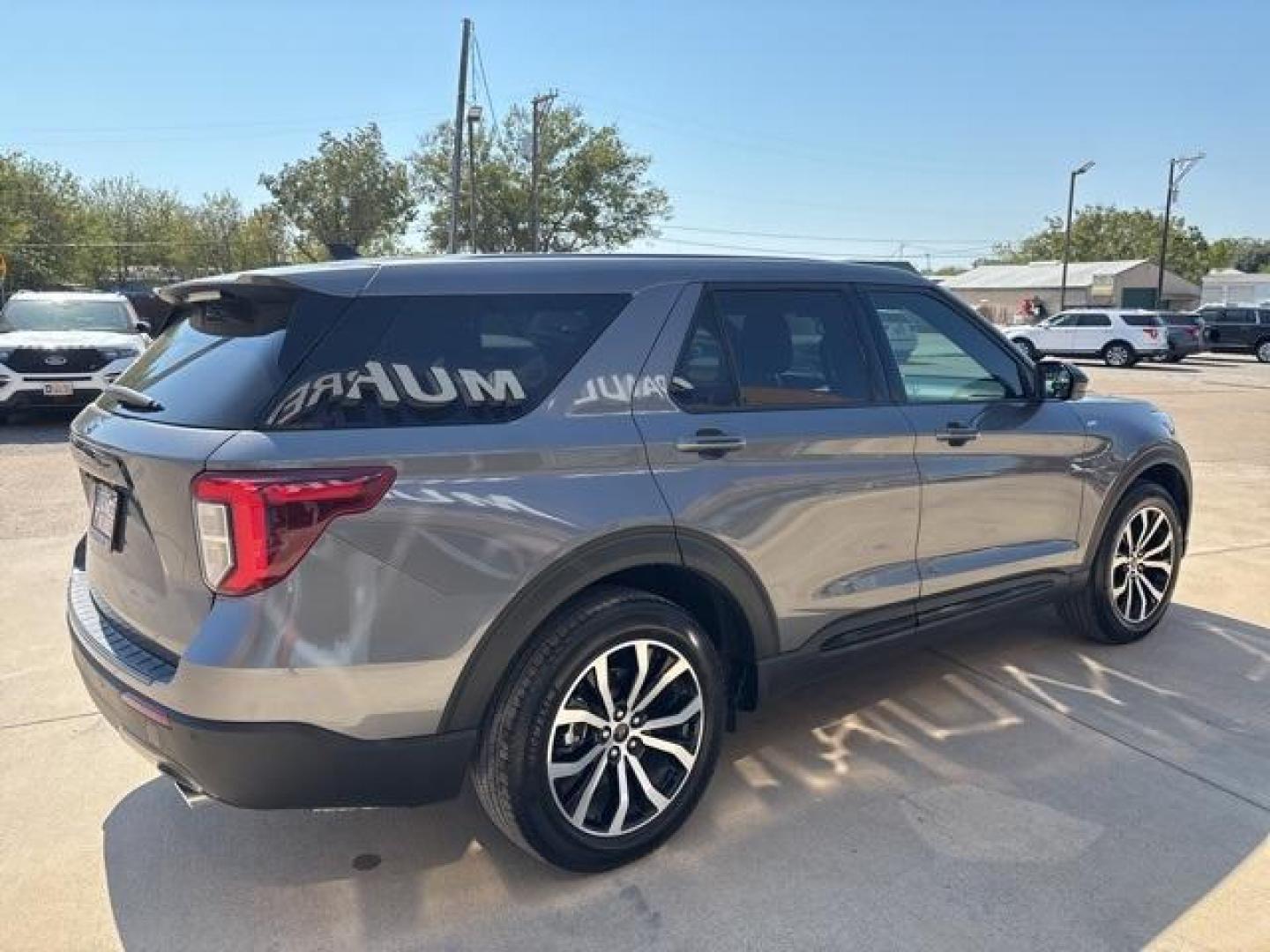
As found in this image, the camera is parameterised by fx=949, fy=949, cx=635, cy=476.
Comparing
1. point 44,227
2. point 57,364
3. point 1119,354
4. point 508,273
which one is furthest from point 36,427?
point 44,227

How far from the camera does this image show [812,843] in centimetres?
290

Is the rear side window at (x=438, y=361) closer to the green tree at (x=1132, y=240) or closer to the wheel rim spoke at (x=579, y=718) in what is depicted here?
the wheel rim spoke at (x=579, y=718)

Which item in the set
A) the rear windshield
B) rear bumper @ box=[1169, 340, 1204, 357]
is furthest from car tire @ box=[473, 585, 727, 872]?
rear bumper @ box=[1169, 340, 1204, 357]

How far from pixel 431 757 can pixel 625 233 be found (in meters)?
46.4

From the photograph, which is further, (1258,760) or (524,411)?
(1258,760)

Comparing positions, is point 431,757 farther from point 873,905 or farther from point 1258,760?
point 1258,760

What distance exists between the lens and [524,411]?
2557mm

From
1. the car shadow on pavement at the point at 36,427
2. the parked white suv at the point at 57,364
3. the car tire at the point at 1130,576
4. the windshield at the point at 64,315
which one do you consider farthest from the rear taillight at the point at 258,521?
the windshield at the point at 64,315

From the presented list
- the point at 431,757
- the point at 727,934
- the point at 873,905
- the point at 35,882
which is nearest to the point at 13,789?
the point at 35,882

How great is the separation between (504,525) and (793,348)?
1.32 m

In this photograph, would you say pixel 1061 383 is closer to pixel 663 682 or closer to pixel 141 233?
pixel 663 682

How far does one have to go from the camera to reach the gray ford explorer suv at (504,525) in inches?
88.8

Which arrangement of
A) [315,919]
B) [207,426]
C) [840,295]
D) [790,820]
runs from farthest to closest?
[840,295], [790,820], [315,919], [207,426]

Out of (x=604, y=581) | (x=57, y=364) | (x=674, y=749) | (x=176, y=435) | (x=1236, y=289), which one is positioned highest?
(x=1236, y=289)
